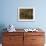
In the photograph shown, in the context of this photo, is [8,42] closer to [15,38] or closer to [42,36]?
[15,38]

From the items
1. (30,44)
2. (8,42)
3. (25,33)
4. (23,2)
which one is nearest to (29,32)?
(25,33)

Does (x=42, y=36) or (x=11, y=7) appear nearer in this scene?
(x=42, y=36)

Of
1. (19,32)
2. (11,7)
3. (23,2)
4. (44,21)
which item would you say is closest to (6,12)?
(11,7)

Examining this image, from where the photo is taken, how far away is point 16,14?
416 cm

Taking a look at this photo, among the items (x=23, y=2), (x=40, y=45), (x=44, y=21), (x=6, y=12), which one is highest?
(x=23, y=2)

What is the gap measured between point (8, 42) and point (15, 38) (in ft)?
0.77

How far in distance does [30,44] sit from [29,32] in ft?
1.15

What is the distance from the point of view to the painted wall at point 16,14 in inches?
163

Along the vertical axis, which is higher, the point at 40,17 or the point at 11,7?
the point at 11,7

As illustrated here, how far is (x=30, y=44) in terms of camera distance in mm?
3701

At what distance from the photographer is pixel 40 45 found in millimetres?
3715

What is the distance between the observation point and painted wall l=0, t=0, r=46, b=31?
414 centimetres

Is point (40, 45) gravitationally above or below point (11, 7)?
below

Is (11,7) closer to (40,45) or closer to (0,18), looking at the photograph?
(0,18)
